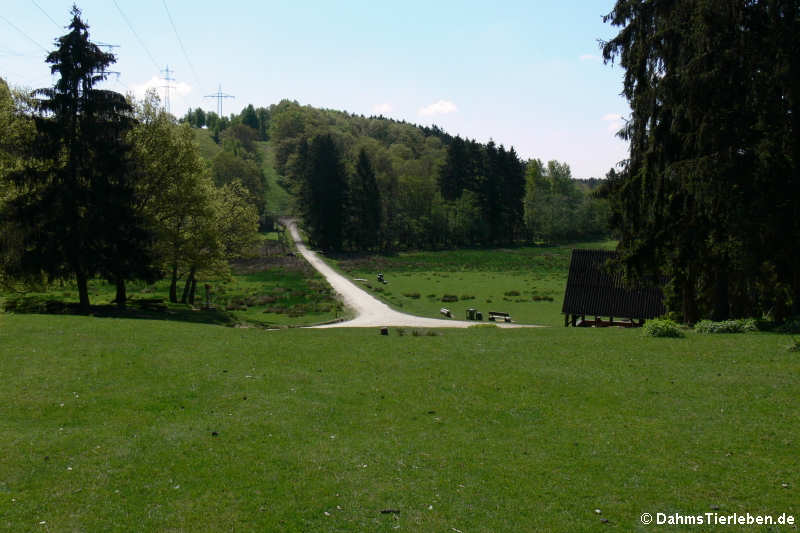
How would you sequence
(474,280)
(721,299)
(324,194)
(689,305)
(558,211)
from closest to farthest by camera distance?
1. (721,299)
2. (689,305)
3. (474,280)
4. (324,194)
5. (558,211)

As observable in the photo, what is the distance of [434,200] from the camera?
11938cm

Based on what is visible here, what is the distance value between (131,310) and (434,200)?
301ft

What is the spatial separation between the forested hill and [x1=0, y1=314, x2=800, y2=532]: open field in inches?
3210

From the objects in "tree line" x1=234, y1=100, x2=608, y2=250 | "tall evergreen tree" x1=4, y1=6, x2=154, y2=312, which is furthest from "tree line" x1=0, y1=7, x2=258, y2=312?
"tree line" x1=234, y1=100, x2=608, y2=250

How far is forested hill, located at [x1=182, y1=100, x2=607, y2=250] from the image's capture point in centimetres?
9750

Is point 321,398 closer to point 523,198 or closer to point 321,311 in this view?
point 321,311

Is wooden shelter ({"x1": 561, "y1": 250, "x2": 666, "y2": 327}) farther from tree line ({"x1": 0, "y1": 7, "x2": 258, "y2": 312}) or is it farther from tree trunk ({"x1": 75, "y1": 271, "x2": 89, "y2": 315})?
tree trunk ({"x1": 75, "y1": 271, "x2": 89, "y2": 315})

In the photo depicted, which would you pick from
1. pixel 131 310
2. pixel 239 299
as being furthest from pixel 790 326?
pixel 239 299

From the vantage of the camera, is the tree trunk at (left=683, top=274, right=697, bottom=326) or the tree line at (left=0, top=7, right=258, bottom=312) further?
the tree line at (left=0, top=7, right=258, bottom=312)

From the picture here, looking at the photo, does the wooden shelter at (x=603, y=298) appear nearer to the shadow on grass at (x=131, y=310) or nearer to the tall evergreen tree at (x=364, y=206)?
the shadow on grass at (x=131, y=310)

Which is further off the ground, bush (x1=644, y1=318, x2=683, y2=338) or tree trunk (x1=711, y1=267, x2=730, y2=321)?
tree trunk (x1=711, y1=267, x2=730, y2=321)

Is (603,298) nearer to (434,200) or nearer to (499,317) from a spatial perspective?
(499,317)

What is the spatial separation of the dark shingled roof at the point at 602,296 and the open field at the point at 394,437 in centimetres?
1522

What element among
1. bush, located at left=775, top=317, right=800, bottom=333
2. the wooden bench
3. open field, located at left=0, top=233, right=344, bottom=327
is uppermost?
A: bush, located at left=775, top=317, right=800, bottom=333
